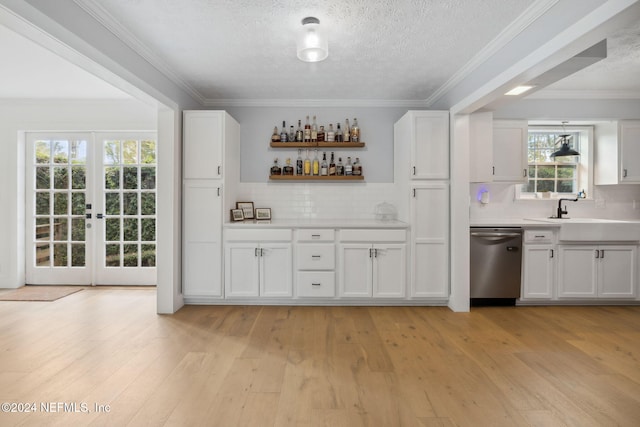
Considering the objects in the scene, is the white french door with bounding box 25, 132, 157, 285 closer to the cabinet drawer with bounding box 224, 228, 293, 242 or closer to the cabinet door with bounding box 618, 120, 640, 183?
the cabinet drawer with bounding box 224, 228, 293, 242

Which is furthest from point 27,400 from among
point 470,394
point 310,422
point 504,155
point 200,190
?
point 504,155

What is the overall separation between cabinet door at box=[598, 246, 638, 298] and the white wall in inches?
223

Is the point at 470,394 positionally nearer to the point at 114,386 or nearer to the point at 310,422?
the point at 310,422

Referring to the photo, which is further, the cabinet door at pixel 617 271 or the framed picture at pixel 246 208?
the framed picture at pixel 246 208

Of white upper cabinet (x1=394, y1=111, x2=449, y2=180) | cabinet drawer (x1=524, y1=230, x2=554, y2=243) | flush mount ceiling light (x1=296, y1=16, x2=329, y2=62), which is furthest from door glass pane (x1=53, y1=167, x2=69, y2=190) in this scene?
cabinet drawer (x1=524, y1=230, x2=554, y2=243)

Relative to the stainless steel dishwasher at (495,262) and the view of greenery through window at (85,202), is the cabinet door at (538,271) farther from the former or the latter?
the view of greenery through window at (85,202)

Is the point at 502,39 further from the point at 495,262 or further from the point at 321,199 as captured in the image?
the point at 321,199

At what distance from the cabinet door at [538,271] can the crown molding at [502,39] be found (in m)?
2.00

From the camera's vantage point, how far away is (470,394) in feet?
7.32

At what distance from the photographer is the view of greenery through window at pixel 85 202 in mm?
4953

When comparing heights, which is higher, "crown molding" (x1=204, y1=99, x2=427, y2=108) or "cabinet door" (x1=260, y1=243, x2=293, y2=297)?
"crown molding" (x1=204, y1=99, x2=427, y2=108)

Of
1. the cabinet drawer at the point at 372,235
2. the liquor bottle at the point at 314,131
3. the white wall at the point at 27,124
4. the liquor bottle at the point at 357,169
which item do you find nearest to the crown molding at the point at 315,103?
the liquor bottle at the point at 314,131

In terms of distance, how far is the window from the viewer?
15.8ft

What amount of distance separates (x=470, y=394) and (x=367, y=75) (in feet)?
9.88
